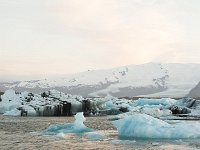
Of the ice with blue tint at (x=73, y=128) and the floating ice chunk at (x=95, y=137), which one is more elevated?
the ice with blue tint at (x=73, y=128)

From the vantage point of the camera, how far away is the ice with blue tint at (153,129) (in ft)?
85.9

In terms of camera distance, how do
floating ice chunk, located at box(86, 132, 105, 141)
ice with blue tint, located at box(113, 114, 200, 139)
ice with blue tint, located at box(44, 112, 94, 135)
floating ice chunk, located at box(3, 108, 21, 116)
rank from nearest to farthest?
floating ice chunk, located at box(86, 132, 105, 141), ice with blue tint, located at box(113, 114, 200, 139), ice with blue tint, located at box(44, 112, 94, 135), floating ice chunk, located at box(3, 108, 21, 116)

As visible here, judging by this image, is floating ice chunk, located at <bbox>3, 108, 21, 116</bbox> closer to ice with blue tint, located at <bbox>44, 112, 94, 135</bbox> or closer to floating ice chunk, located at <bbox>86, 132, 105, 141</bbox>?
ice with blue tint, located at <bbox>44, 112, 94, 135</bbox>

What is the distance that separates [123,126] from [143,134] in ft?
5.46

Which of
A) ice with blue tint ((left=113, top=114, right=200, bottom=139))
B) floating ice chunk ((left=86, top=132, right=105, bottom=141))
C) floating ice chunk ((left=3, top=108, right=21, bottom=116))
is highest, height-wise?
floating ice chunk ((left=3, top=108, right=21, bottom=116))

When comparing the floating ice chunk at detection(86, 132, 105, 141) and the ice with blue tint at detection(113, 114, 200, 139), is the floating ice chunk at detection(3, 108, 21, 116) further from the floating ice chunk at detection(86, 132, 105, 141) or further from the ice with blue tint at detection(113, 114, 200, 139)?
the floating ice chunk at detection(86, 132, 105, 141)

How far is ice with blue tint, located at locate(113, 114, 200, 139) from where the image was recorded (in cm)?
2618

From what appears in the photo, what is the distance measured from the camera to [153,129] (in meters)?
26.5

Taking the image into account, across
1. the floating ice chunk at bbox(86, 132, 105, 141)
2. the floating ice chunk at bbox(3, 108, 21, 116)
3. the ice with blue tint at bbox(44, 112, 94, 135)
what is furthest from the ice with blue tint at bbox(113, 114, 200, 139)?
the floating ice chunk at bbox(3, 108, 21, 116)

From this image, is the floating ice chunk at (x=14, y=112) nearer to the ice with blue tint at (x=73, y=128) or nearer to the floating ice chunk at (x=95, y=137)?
the ice with blue tint at (x=73, y=128)

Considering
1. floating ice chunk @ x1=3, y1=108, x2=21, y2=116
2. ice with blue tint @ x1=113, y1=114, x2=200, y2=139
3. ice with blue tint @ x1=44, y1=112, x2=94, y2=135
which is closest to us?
ice with blue tint @ x1=113, y1=114, x2=200, y2=139

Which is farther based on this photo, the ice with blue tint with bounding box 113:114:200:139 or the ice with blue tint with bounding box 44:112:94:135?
the ice with blue tint with bounding box 44:112:94:135

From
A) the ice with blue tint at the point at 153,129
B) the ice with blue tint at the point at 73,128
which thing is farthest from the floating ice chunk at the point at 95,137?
the ice with blue tint at the point at 73,128

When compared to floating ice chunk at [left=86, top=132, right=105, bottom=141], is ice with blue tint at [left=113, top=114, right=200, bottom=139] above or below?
above
